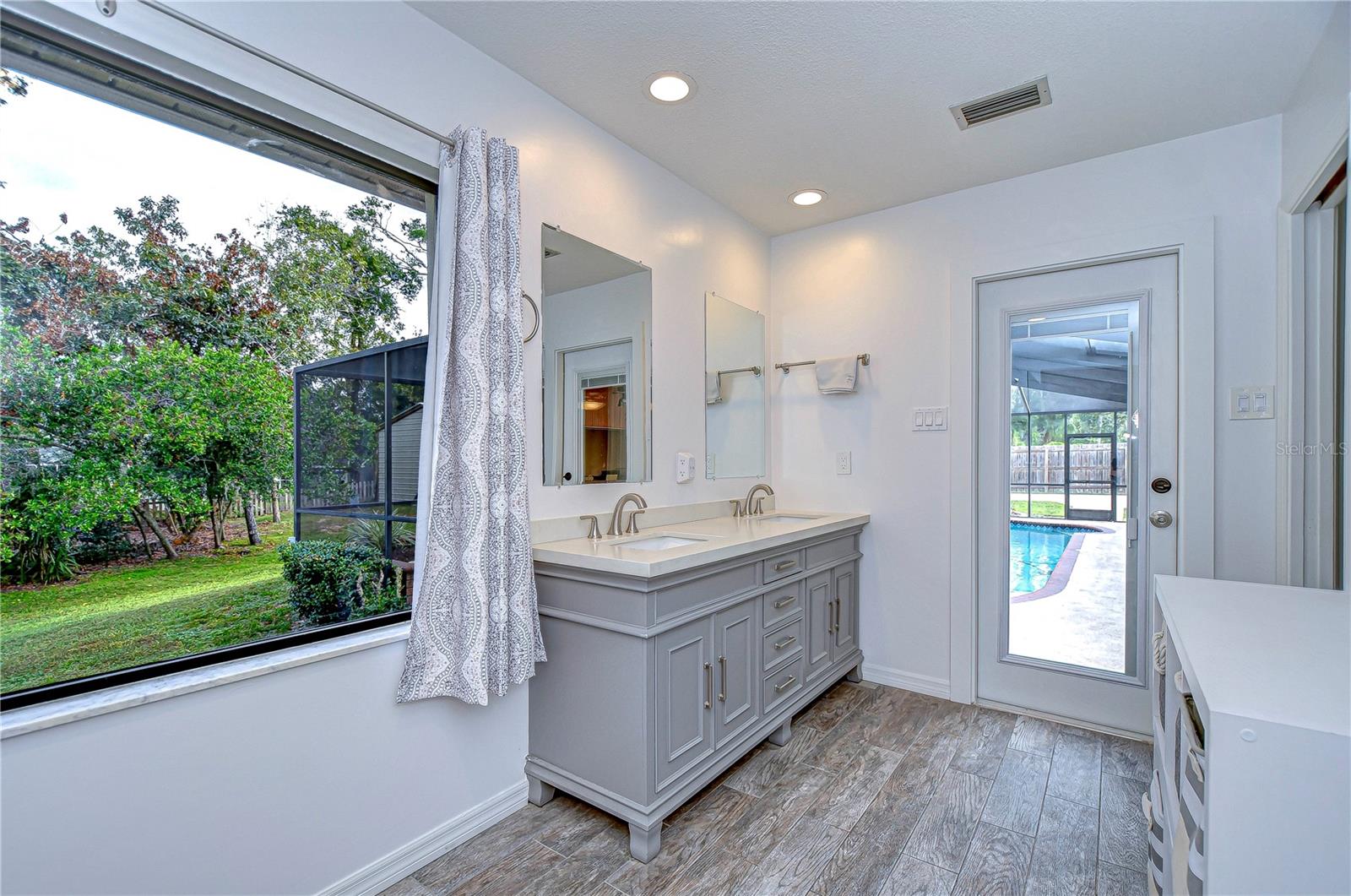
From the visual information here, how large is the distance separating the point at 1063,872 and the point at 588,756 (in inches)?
53.2

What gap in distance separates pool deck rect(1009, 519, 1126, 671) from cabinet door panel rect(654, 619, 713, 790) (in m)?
1.63

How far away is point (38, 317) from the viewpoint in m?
1.15

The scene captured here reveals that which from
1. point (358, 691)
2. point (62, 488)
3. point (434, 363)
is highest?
point (434, 363)

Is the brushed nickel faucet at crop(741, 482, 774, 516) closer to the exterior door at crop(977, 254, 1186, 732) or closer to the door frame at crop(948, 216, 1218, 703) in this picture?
the door frame at crop(948, 216, 1218, 703)

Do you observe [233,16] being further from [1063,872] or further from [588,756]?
[1063,872]

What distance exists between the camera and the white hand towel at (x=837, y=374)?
9.94 feet

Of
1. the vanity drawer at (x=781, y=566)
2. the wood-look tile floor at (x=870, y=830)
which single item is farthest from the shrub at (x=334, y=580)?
the vanity drawer at (x=781, y=566)

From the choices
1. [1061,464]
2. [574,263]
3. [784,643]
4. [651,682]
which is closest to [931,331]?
[1061,464]

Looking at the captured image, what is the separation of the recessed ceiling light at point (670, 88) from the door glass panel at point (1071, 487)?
5.77ft

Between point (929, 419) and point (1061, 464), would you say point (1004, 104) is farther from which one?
point (1061, 464)

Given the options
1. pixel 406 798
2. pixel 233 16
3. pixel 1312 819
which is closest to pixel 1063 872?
pixel 1312 819

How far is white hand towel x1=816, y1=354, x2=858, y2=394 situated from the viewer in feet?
9.94

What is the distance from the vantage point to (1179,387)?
92.1 inches

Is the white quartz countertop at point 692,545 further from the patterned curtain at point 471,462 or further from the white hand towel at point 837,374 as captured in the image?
the white hand towel at point 837,374
